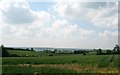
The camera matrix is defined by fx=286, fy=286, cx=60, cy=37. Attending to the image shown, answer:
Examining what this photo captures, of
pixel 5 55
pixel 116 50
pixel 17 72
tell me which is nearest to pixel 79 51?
pixel 116 50

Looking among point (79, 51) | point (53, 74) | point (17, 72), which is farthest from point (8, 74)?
point (79, 51)

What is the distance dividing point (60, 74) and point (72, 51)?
173 ft

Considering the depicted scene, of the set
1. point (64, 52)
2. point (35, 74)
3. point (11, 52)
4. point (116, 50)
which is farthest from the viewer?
point (116, 50)

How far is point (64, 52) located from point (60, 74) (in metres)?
49.5

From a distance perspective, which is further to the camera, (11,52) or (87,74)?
(11,52)

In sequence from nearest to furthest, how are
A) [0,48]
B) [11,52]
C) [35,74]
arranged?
[35,74], [0,48], [11,52]

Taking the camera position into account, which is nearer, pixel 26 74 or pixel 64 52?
pixel 26 74

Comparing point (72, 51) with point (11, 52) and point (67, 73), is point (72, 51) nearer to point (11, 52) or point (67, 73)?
point (11, 52)

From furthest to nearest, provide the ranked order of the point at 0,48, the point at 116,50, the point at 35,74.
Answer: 1. the point at 116,50
2. the point at 0,48
3. the point at 35,74

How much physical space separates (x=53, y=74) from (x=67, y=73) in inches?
43.2

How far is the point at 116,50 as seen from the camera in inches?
2990

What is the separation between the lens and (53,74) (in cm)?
2000

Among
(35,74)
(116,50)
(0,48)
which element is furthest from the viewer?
(116,50)

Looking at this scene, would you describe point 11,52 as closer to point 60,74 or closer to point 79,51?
point 79,51
